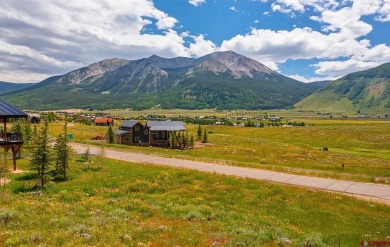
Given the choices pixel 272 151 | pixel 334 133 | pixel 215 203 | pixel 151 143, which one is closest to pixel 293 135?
pixel 334 133

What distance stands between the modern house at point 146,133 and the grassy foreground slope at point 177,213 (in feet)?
180

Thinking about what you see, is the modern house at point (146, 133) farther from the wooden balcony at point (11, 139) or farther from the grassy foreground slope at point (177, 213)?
the grassy foreground slope at point (177, 213)

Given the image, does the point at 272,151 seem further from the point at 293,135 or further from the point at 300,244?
the point at 300,244

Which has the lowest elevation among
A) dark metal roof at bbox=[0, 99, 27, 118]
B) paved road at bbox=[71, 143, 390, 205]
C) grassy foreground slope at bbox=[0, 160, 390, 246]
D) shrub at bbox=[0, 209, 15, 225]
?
paved road at bbox=[71, 143, 390, 205]

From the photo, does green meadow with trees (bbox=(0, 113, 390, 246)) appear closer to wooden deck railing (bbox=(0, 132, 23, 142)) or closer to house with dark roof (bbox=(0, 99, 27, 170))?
house with dark roof (bbox=(0, 99, 27, 170))

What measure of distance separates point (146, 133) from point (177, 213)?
71.8m

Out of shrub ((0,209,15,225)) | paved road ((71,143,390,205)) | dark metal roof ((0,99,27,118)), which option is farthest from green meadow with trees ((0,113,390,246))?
dark metal roof ((0,99,27,118))

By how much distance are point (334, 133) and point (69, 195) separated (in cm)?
15098

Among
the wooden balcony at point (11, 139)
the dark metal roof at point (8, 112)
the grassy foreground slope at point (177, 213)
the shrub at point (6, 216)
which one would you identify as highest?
the dark metal roof at point (8, 112)

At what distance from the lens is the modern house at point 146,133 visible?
9250 cm

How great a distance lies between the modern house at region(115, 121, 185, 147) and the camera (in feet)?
303

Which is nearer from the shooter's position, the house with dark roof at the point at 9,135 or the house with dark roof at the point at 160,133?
the house with dark roof at the point at 9,135

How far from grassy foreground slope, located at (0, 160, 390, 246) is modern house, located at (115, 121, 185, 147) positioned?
2165 inches

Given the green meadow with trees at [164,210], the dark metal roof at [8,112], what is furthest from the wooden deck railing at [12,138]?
the green meadow with trees at [164,210]
